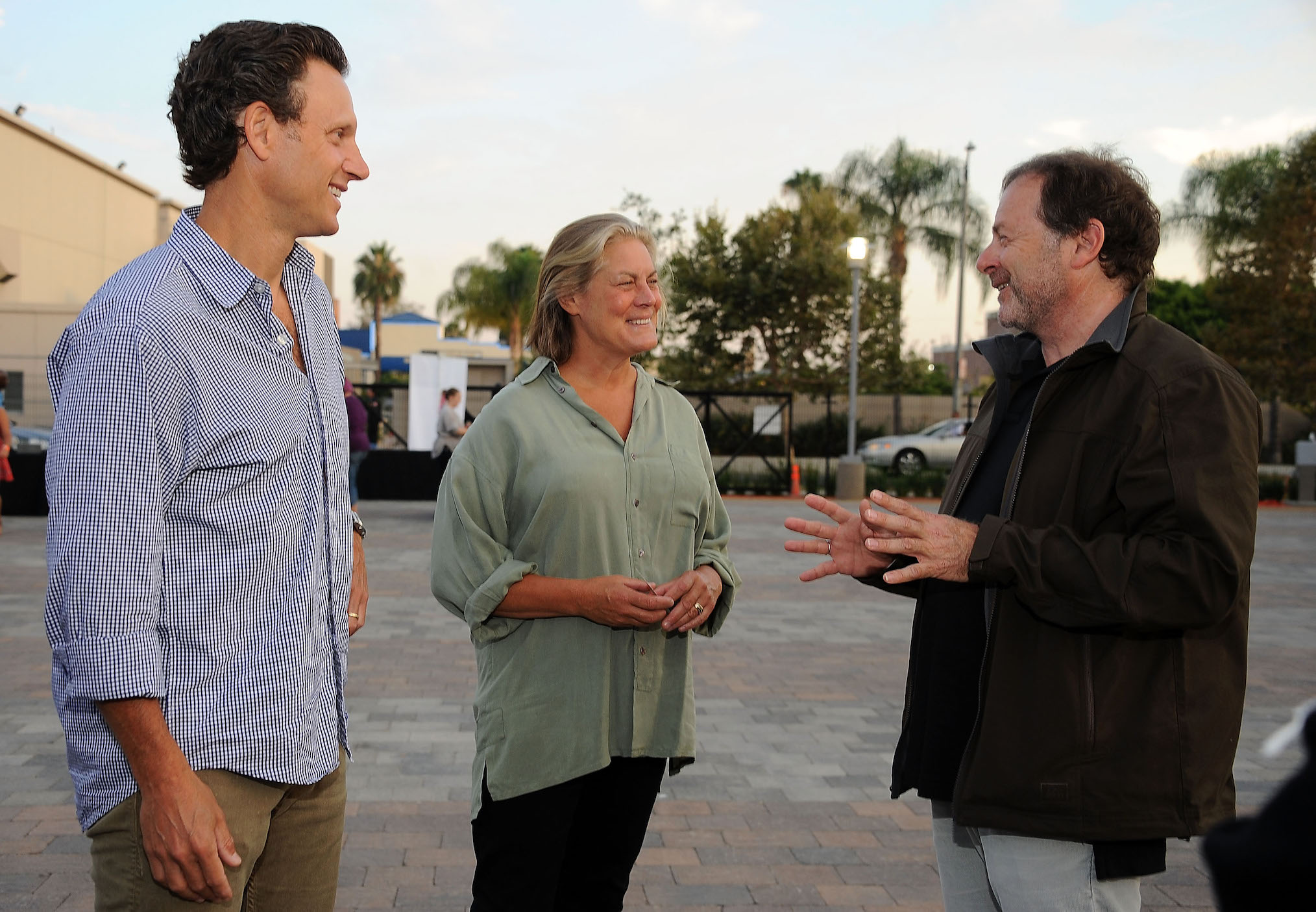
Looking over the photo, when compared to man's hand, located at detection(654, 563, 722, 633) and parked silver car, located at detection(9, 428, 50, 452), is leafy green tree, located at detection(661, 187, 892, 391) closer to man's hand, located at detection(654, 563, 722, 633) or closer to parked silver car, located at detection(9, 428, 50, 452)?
parked silver car, located at detection(9, 428, 50, 452)

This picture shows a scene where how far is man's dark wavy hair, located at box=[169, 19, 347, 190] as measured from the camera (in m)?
1.98

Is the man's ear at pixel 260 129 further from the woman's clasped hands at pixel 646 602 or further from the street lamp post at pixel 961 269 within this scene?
the street lamp post at pixel 961 269

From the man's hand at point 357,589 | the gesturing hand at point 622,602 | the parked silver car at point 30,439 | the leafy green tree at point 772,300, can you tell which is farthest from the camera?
the leafy green tree at point 772,300

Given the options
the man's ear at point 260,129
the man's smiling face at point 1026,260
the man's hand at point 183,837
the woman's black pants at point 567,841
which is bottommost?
the woman's black pants at point 567,841

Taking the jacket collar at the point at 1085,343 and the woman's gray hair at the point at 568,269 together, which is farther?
the woman's gray hair at the point at 568,269

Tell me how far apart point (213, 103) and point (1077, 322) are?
1803mm

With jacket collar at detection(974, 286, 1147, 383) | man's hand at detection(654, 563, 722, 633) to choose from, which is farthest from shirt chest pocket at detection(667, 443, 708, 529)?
jacket collar at detection(974, 286, 1147, 383)

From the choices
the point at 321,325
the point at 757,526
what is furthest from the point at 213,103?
the point at 757,526

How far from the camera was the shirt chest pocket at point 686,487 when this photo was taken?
284 cm

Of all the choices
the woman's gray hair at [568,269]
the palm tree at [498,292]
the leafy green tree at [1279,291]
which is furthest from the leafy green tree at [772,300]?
the woman's gray hair at [568,269]

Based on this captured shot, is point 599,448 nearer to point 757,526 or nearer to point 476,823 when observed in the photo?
point 476,823

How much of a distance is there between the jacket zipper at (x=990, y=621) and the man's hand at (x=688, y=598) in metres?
0.71

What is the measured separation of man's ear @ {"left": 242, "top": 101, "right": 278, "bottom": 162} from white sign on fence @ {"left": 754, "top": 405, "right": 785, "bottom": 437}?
21193 mm

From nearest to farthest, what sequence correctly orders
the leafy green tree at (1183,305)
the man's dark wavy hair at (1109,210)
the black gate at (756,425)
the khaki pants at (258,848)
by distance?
the khaki pants at (258,848) → the man's dark wavy hair at (1109,210) → the black gate at (756,425) → the leafy green tree at (1183,305)
